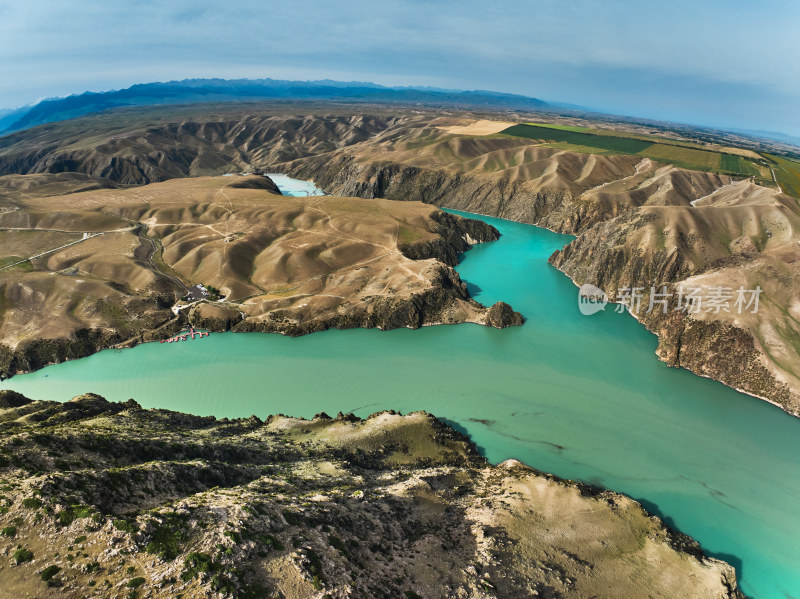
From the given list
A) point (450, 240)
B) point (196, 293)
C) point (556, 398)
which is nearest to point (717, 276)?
point (556, 398)


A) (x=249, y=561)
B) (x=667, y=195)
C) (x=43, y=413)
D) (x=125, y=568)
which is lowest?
(x=43, y=413)

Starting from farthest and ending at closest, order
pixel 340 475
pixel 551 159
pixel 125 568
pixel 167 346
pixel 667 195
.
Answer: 1. pixel 551 159
2. pixel 667 195
3. pixel 167 346
4. pixel 340 475
5. pixel 125 568

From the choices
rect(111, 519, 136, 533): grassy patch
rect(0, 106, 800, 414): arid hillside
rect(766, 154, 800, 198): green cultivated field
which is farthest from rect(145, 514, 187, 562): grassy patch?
rect(766, 154, 800, 198): green cultivated field

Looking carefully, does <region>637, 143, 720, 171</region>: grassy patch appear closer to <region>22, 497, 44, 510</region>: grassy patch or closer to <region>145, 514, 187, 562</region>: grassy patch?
<region>145, 514, 187, 562</region>: grassy patch

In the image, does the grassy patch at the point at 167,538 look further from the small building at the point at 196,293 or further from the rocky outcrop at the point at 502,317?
the small building at the point at 196,293

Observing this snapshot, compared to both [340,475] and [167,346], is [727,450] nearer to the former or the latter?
[340,475]

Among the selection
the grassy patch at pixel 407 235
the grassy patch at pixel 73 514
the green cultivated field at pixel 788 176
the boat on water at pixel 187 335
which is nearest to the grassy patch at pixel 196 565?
the grassy patch at pixel 73 514

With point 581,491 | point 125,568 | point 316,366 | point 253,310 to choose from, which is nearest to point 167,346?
point 253,310

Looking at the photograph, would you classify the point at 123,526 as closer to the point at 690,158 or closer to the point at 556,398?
the point at 556,398
